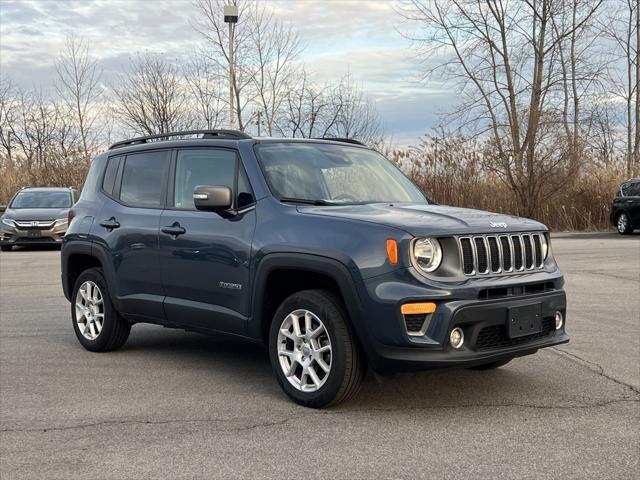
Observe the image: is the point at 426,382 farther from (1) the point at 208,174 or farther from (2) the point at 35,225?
(2) the point at 35,225

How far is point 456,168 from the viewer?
80.5 feet

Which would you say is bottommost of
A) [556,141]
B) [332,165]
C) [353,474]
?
[353,474]

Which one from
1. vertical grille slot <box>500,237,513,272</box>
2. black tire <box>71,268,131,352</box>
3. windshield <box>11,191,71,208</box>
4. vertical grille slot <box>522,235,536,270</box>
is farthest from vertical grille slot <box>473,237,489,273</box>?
windshield <box>11,191,71,208</box>

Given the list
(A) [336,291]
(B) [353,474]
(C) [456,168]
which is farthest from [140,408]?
(C) [456,168]

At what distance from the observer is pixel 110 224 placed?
684 centimetres

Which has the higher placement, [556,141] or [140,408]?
[556,141]

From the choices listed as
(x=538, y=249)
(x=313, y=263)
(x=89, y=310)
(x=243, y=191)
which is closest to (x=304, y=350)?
(x=313, y=263)

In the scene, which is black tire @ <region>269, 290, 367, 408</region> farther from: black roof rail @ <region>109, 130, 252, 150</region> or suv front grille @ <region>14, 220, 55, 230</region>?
suv front grille @ <region>14, 220, 55, 230</region>

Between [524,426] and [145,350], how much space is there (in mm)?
3834

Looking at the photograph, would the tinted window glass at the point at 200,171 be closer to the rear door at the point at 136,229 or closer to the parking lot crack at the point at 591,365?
the rear door at the point at 136,229

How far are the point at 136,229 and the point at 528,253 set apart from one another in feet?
10.5

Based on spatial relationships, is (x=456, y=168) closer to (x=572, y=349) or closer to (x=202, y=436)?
(x=572, y=349)

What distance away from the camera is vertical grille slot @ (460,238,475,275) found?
483 centimetres

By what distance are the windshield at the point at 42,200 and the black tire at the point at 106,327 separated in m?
13.8
